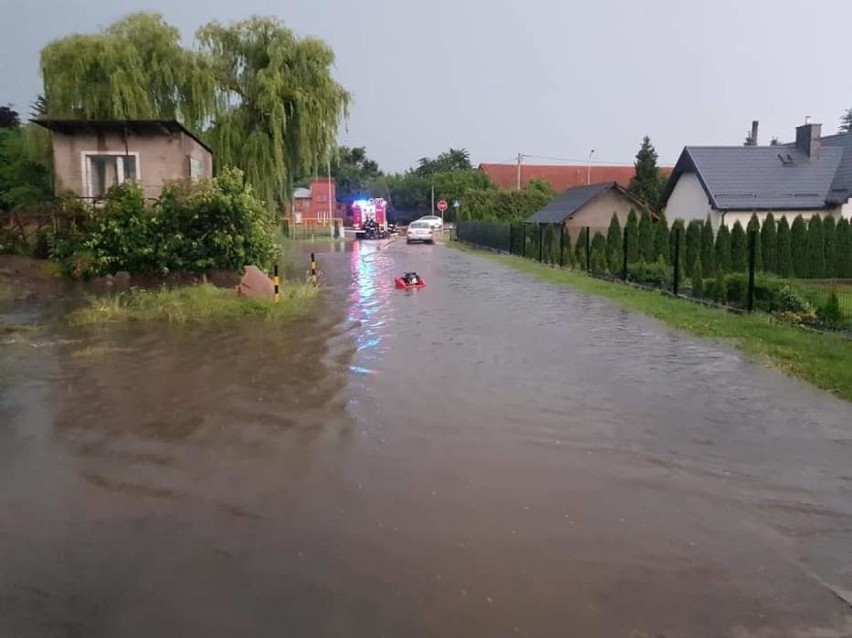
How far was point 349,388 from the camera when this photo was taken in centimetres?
930

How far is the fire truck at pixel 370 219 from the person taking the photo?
62.7m

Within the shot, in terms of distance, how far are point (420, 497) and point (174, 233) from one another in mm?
15977

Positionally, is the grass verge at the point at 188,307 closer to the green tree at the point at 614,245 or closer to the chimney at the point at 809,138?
the green tree at the point at 614,245

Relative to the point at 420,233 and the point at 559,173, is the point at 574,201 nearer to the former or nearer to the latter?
the point at 420,233

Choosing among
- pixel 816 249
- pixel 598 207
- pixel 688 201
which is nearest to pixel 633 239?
pixel 816 249

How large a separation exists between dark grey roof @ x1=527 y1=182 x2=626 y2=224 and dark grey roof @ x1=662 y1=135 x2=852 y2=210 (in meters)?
5.92

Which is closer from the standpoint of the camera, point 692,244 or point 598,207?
point 692,244

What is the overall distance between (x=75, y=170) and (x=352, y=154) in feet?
312

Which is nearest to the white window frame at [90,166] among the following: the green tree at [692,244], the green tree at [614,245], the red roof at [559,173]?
the green tree at [614,245]

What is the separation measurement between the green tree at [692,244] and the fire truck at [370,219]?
3927 cm

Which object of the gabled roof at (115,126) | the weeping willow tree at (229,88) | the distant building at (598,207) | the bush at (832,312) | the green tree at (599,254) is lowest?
the bush at (832,312)

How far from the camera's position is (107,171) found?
78.7 feet

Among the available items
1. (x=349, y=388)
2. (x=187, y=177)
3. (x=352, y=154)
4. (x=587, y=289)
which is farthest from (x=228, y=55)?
(x=352, y=154)

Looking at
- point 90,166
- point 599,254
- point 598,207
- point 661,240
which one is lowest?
point 599,254
